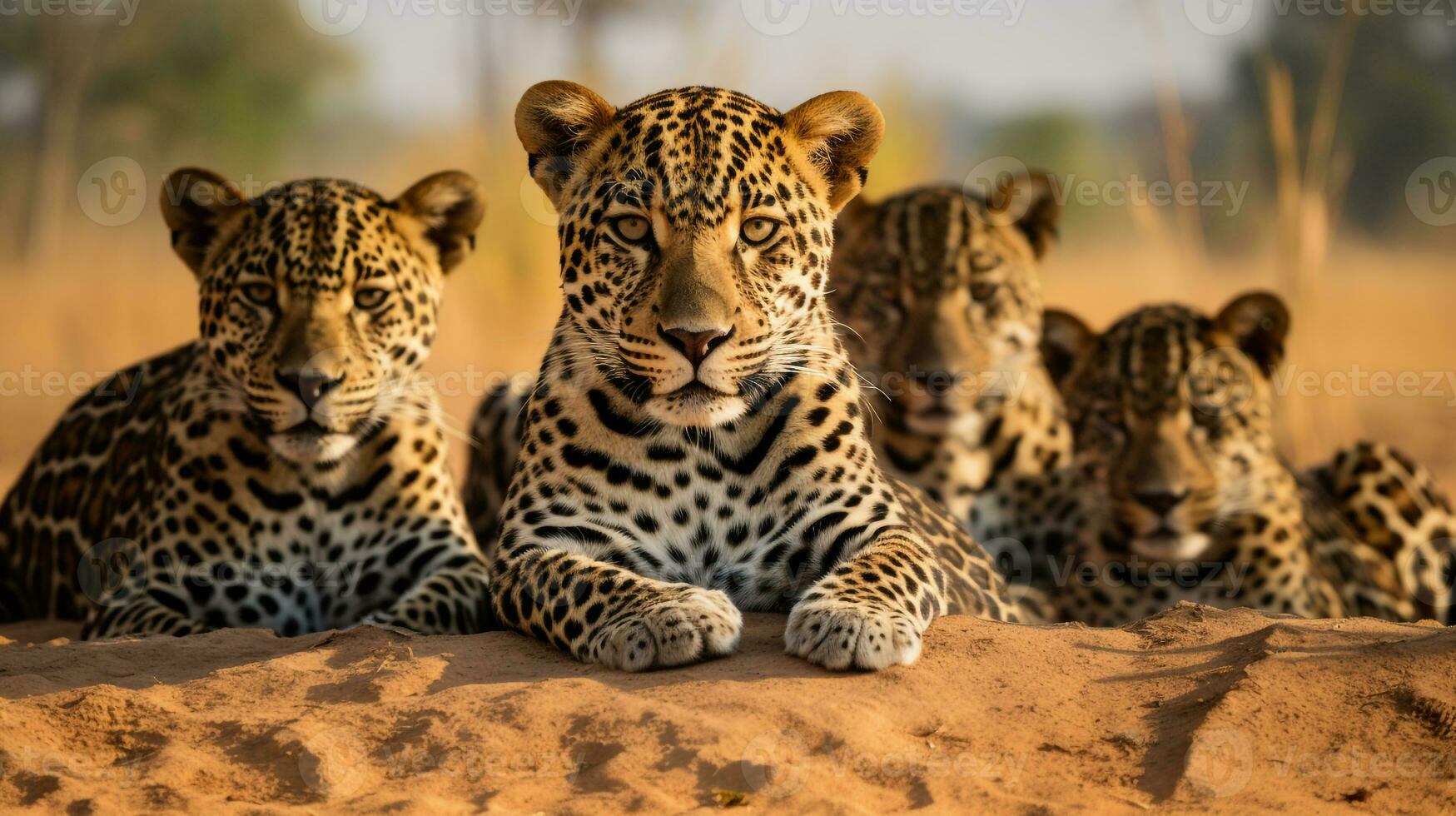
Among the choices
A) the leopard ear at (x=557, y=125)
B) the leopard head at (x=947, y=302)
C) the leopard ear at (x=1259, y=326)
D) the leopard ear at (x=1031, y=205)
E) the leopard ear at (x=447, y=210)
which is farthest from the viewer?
the leopard ear at (x=1031, y=205)

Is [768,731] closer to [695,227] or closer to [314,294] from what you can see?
[695,227]

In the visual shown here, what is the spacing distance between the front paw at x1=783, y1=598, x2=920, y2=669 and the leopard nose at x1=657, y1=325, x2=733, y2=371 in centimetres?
100

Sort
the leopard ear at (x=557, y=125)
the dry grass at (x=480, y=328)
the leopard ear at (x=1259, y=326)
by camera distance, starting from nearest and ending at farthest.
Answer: the leopard ear at (x=557, y=125) → the leopard ear at (x=1259, y=326) → the dry grass at (x=480, y=328)

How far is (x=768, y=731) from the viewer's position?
5.09 m

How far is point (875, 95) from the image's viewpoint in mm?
19125

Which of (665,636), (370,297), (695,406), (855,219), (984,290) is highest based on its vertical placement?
(855,219)

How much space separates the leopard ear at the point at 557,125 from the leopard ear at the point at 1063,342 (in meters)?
3.87

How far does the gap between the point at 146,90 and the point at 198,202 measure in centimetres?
2221

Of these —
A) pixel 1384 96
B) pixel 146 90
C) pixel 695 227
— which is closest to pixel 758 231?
pixel 695 227

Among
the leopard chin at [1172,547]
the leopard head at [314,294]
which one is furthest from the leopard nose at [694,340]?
the leopard chin at [1172,547]

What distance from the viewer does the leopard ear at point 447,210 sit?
8.18 meters

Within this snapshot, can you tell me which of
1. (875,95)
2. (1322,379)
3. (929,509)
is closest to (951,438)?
(929,509)

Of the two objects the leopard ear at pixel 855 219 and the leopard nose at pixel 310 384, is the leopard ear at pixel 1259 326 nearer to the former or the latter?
the leopard ear at pixel 855 219

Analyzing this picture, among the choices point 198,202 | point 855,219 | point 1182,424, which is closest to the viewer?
point 198,202
